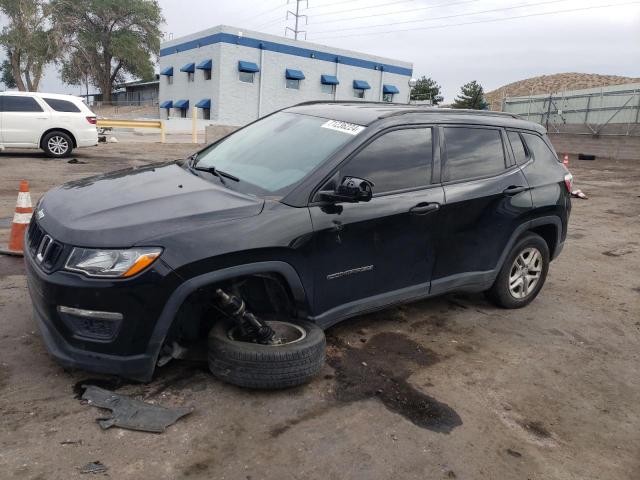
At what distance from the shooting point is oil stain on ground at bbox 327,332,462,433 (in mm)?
3119

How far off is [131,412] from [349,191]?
5.71ft

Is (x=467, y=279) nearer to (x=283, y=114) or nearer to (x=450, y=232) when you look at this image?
(x=450, y=232)

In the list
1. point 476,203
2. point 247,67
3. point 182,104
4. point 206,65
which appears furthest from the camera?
point 182,104

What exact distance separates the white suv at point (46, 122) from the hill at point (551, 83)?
56.3 meters

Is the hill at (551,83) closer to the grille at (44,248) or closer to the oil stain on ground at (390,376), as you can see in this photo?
the oil stain on ground at (390,376)

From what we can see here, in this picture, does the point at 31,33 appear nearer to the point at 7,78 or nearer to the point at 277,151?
the point at 7,78

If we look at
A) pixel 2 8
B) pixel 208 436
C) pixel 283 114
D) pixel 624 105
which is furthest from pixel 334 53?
pixel 208 436

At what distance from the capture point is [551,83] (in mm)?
67562

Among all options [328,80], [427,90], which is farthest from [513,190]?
[427,90]

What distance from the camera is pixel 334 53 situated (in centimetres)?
3916

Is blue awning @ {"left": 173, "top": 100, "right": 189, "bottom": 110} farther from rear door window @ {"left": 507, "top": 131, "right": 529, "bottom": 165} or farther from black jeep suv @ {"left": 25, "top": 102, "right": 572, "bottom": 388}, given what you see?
rear door window @ {"left": 507, "top": 131, "right": 529, "bottom": 165}

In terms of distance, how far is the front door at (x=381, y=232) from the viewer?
3416 mm

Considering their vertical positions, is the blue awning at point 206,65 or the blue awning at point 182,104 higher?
the blue awning at point 206,65

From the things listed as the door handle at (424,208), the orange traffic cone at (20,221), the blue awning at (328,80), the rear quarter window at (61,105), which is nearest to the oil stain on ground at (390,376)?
the door handle at (424,208)
